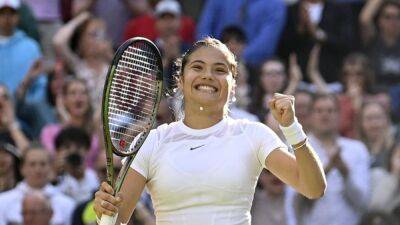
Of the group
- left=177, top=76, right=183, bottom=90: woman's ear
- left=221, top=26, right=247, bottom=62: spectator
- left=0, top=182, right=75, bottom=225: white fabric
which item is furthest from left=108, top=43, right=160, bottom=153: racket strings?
left=221, top=26, right=247, bottom=62: spectator

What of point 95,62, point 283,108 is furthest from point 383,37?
point 283,108

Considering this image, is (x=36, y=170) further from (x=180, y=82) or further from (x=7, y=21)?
(x=180, y=82)

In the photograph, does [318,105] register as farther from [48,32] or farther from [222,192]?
[222,192]

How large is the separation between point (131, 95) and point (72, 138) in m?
4.72

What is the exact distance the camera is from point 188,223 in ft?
17.2

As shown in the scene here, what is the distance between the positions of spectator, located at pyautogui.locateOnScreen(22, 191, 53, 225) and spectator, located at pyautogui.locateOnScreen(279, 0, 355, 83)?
109 inches

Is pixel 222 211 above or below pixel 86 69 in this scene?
above

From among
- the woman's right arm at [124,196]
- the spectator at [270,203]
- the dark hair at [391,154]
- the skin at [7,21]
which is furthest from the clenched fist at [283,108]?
the skin at [7,21]

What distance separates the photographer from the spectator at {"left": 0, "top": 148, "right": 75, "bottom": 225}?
968cm

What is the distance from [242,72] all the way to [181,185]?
18.6ft

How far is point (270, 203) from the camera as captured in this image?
9867 millimetres

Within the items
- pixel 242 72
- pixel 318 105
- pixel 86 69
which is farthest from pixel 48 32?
pixel 318 105

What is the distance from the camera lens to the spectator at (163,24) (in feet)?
37.6

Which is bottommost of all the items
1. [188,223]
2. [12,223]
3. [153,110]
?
[12,223]
